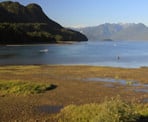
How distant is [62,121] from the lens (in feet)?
68.4

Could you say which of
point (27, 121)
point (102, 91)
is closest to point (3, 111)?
point (27, 121)

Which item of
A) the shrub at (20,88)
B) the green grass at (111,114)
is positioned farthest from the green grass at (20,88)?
the green grass at (111,114)

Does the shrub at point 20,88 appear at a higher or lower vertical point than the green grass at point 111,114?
lower

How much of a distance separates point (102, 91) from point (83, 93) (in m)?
2.26

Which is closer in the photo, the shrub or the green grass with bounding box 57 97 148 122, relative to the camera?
the green grass with bounding box 57 97 148 122

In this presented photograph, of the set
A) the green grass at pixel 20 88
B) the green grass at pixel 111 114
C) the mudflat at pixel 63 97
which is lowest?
the mudflat at pixel 63 97

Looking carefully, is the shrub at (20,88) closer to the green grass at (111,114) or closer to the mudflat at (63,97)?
the mudflat at (63,97)

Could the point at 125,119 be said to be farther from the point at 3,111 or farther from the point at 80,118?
the point at 3,111

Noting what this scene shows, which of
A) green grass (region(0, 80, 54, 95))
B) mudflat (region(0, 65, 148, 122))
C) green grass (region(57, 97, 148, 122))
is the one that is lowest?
mudflat (region(0, 65, 148, 122))

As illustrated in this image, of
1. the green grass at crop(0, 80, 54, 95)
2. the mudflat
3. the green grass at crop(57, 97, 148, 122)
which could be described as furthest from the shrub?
the green grass at crop(57, 97, 148, 122)

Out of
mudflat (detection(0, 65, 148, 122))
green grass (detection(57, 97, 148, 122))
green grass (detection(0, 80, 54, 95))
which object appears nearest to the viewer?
green grass (detection(57, 97, 148, 122))

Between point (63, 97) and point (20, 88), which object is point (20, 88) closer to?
point (20, 88)

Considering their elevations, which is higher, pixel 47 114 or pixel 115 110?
pixel 115 110

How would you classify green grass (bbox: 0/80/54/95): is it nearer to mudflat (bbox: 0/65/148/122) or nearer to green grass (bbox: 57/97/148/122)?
mudflat (bbox: 0/65/148/122)
